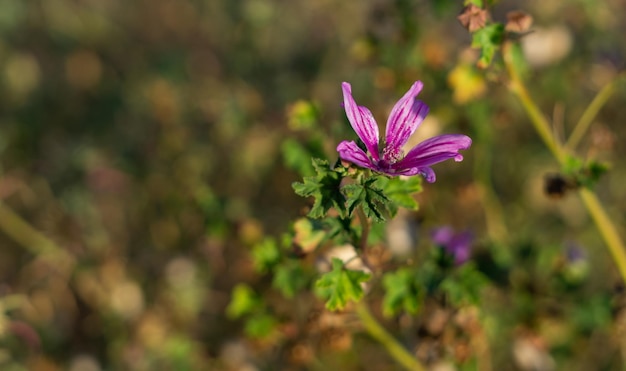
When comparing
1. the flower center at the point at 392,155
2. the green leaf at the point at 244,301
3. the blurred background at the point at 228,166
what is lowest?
the flower center at the point at 392,155

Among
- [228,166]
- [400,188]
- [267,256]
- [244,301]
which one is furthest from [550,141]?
[228,166]

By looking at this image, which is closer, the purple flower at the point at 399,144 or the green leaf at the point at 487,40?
the purple flower at the point at 399,144

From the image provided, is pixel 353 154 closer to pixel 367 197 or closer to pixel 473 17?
pixel 367 197

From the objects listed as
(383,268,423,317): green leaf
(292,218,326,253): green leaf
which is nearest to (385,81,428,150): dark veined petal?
(292,218,326,253): green leaf

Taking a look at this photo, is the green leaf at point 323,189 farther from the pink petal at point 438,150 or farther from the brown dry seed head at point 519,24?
the brown dry seed head at point 519,24

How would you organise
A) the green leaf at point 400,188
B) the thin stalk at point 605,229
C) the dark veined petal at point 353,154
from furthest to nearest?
the thin stalk at point 605,229
the green leaf at point 400,188
the dark veined petal at point 353,154

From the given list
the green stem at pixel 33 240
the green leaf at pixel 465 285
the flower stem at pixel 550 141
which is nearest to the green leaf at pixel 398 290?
the green leaf at pixel 465 285
